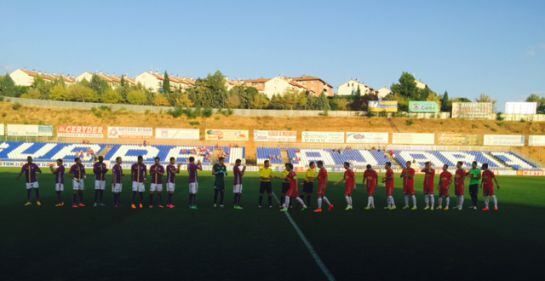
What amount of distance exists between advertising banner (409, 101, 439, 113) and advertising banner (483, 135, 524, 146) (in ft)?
41.6

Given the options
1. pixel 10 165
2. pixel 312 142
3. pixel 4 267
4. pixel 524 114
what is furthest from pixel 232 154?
pixel 524 114

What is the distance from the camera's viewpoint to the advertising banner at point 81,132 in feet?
195

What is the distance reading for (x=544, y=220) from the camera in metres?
15.6

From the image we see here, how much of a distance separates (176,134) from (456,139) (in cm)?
4139

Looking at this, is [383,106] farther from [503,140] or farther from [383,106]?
[503,140]

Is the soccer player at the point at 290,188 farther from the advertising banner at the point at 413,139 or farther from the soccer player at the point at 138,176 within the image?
the advertising banner at the point at 413,139

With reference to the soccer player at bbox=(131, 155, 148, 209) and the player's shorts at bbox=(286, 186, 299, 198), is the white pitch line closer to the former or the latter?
the player's shorts at bbox=(286, 186, 299, 198)

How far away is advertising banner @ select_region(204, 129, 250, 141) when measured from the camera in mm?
61188

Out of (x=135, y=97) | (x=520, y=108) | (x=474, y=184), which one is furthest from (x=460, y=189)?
(x=135, y=97)

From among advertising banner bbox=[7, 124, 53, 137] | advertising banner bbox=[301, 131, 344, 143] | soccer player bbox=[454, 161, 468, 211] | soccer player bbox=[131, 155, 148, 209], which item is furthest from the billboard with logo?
soccer player bbox=[131, 155, 148, 209]

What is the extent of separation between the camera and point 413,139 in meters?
61.8

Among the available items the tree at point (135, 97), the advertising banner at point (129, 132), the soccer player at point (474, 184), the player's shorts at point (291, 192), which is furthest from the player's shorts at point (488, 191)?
the tree at point (135, 97)

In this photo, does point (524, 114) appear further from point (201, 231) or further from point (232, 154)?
point (201, 231)

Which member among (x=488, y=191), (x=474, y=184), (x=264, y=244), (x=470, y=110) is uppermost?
(x=470, y=110)
